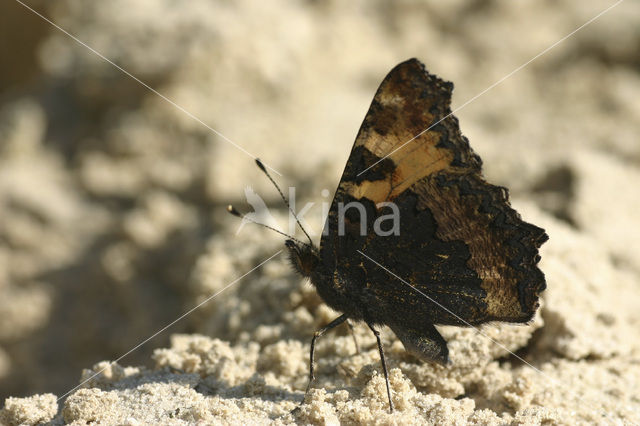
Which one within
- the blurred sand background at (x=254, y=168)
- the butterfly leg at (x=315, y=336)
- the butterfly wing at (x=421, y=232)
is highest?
the blurred sand background at (x=254, y=168)

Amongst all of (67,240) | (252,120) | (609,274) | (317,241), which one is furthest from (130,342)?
(609,274)

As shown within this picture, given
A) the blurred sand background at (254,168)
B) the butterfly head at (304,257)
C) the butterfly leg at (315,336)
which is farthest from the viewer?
the blurred sand background at (254,168)

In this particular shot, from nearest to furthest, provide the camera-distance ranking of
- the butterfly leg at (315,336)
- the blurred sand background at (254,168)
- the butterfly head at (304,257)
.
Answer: the butterfly leg at (315,336)
the butterfly head at (304,257)
the blurred sand background at (254,168)

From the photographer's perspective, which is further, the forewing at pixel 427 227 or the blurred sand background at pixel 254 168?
the blurred sand background at pixel 254 168

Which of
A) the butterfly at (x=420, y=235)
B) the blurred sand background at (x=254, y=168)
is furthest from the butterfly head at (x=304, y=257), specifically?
the blurred sand background at (x=254, y=168)

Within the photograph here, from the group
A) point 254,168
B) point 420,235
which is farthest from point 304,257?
point 254,168

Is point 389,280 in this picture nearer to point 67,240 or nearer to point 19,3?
point 67,240

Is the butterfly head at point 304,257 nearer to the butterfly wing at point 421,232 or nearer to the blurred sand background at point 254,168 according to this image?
the butterfly wing at point 421,232
